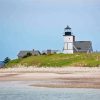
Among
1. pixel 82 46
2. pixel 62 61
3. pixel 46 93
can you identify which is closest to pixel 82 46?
pixel 82 46

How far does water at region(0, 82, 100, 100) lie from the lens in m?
33.8

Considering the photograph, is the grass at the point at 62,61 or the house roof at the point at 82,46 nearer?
the grass at the point at 62,61

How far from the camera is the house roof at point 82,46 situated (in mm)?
109562

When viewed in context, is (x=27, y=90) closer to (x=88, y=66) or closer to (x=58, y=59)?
(x=88, y=66)

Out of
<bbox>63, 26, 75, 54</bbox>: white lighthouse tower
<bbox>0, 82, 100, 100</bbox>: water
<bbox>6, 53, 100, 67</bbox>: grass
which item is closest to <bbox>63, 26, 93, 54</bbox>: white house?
<bbox>63, 26, 75, 54</bbox>: white lighthouse tower

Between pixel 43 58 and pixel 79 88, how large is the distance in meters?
Answer: 42.4

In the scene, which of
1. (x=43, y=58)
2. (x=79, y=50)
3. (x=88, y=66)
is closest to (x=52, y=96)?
(x=88, y=66)

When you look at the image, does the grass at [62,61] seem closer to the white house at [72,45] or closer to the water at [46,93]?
the white house at [72,45]

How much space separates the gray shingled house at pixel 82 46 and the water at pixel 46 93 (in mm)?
69055

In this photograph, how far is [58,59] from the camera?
80875mm

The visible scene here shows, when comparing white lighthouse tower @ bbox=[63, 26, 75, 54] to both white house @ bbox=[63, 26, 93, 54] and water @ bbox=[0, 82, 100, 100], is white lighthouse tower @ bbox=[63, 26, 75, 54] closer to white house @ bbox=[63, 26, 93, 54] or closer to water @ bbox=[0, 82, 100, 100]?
white house @ bbox=[63, 26, 93, 54]

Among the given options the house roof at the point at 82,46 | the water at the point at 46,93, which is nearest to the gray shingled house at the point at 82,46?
the house roof at the point at 82,46

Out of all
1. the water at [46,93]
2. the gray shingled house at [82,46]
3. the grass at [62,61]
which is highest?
the gray shingled house at [82,46]

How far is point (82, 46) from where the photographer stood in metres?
110
